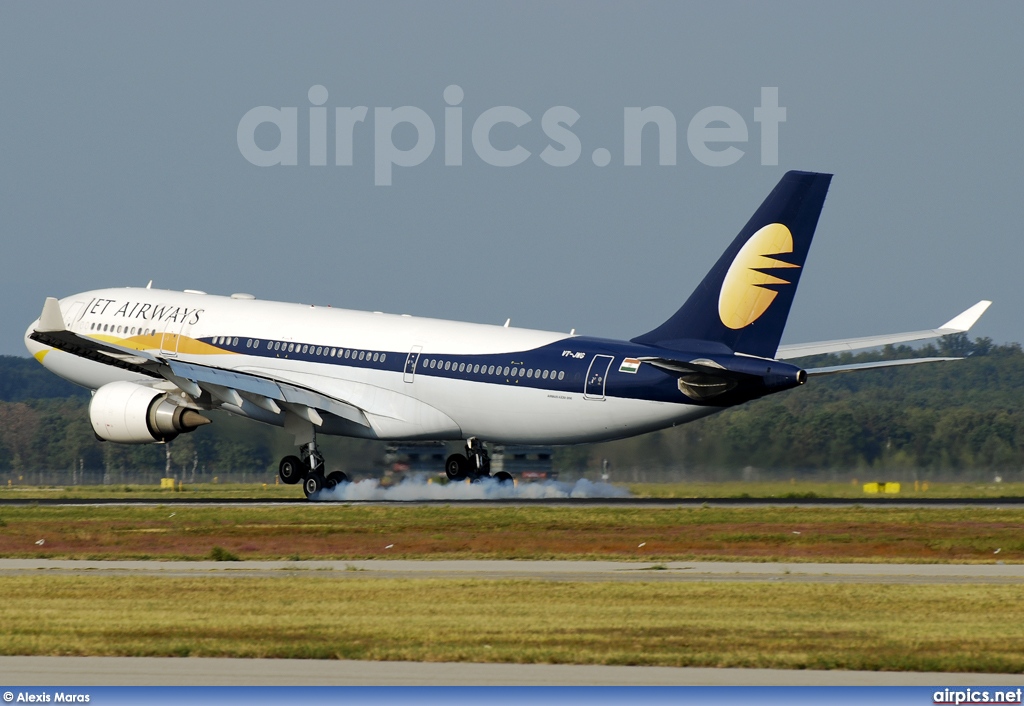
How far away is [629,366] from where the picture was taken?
4428cm

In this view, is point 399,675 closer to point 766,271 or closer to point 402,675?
point 402,675

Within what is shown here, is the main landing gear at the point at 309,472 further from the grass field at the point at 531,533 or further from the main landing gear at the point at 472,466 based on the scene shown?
the grass field at the point at 531,533

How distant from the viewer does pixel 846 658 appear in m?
17.8

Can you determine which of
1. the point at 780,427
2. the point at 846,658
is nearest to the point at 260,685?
the point at 846,658

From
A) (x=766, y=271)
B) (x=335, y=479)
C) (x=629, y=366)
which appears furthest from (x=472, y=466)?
(x=766, y=271)

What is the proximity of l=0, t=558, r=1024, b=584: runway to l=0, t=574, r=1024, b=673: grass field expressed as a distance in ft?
3.52

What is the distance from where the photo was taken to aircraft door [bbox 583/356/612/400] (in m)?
44.6

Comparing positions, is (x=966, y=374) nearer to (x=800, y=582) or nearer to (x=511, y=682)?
(x=800, y=582)

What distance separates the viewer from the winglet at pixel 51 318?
45.2m

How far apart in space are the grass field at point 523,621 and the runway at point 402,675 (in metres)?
0.51

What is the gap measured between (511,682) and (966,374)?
264 ft

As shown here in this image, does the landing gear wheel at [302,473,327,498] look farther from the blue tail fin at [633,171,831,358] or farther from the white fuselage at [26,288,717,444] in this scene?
the blue tail fin at [633,171,831,358]

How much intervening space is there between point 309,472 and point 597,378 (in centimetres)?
1055

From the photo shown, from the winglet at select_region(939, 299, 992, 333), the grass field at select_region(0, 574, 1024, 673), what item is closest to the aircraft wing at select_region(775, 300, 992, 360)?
the winglet at select_region(939, 299, 992, 333)
